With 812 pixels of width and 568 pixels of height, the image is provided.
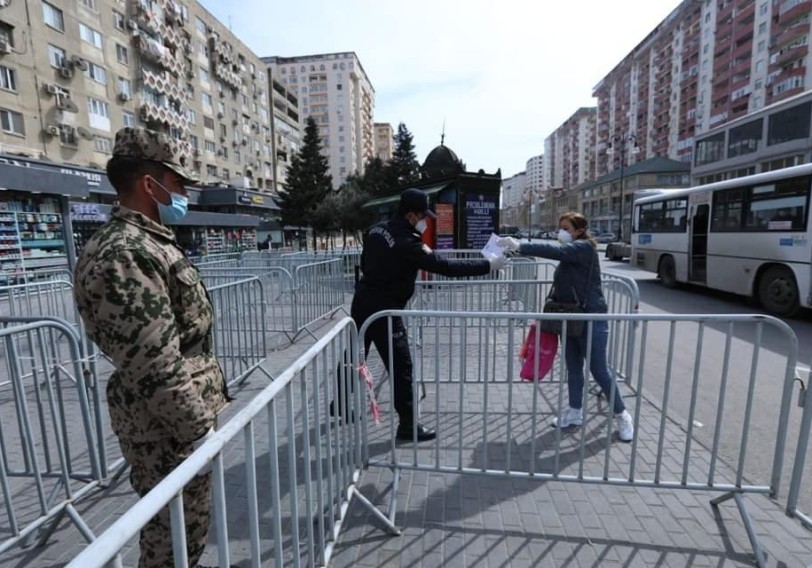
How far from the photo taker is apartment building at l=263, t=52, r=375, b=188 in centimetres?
10031

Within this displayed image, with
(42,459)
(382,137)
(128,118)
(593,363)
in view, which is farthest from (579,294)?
(382,137)

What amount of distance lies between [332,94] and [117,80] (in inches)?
3065

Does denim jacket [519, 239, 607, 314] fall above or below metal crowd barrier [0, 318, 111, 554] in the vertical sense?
above

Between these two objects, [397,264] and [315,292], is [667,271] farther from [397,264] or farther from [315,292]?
[397,264]

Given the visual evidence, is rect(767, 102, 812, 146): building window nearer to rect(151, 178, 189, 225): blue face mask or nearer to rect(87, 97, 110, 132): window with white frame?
rect(151, 178, 189, 225): blue face mask

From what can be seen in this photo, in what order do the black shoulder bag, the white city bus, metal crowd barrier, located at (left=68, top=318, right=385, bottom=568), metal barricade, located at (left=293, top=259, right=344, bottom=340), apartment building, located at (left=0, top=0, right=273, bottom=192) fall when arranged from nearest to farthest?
1. metal crowd barrier, located at (left=68, top=318, right=385, bottom=568)
2. the black shoulder bag
3. metal barricade, located at (left=293, top=259, right=344, bottom=340)
4. the white city bus
5. apartment building, located at (left=0, top=0, right=273, bottom=192)

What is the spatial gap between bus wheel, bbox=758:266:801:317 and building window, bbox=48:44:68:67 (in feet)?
108

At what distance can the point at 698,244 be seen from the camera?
1224 centimetres

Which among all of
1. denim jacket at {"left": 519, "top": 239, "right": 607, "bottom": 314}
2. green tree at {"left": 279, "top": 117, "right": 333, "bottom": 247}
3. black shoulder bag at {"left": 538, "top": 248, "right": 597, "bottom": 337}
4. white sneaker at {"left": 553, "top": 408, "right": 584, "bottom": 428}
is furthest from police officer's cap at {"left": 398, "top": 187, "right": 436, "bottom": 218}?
green tree at {"left": 279, "top": 117, "right": 333, "bottom": 247}

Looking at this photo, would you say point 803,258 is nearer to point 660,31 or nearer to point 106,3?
point 106,3

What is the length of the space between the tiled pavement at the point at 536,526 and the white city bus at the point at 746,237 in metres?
7.64

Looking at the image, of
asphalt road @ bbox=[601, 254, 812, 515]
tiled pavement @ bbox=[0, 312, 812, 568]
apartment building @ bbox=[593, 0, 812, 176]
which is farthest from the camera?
apartment building @ bbox=[593, 0, 812, 176]

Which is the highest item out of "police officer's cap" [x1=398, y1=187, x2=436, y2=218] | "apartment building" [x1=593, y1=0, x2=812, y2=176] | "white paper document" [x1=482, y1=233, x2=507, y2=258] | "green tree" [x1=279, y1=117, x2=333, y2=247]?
"apartment building" [x1=593, y1=0, x2=812, y2=176]

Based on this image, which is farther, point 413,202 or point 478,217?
point 478,217
